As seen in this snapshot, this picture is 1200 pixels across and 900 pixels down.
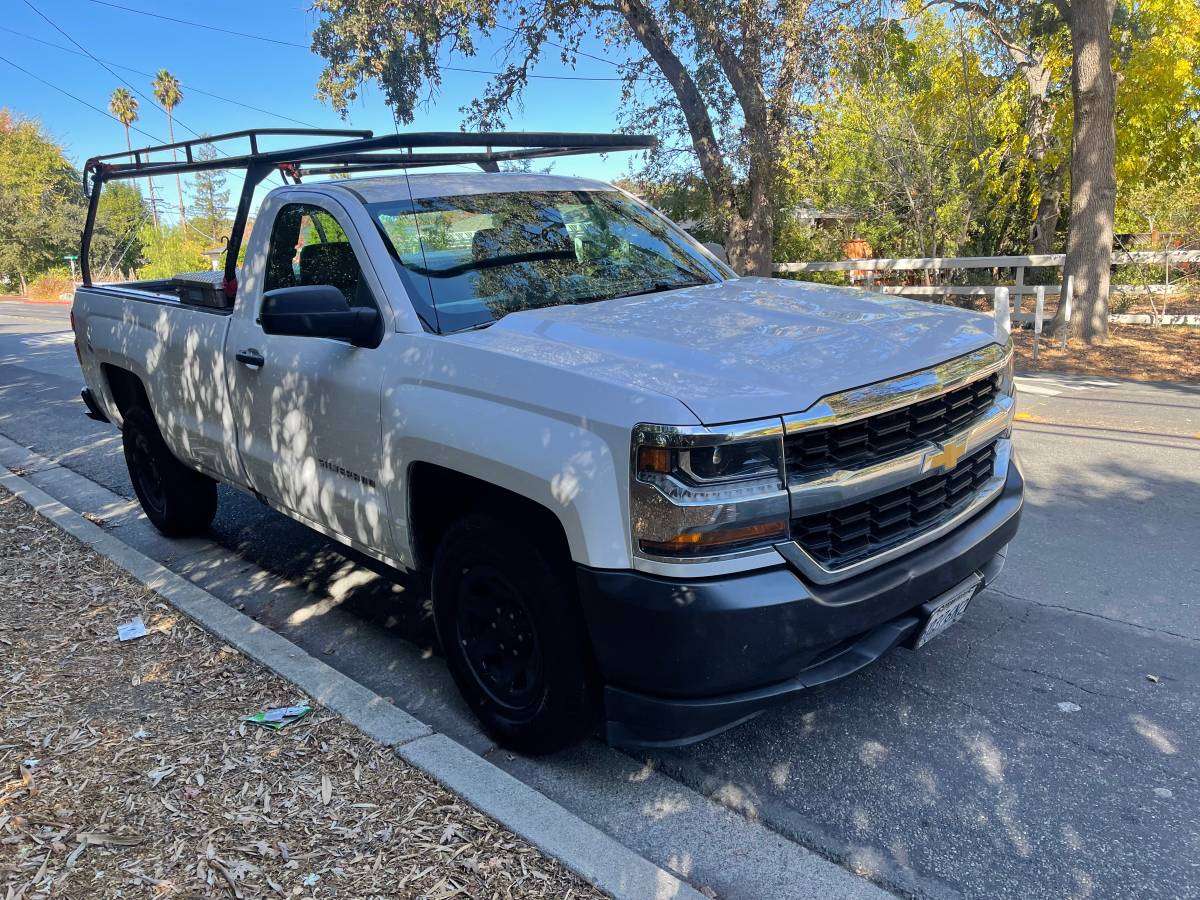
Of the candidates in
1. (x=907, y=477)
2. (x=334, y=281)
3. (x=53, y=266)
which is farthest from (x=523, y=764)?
(x=53, y=266)

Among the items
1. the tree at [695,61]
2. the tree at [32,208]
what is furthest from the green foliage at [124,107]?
the tree at [695,61]

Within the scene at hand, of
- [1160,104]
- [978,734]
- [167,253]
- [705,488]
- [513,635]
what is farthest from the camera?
[167,253]

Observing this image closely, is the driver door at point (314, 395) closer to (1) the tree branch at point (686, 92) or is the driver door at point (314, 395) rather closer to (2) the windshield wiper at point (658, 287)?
(2) the windshield wiper at point (658, 287)

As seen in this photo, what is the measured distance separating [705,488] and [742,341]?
69 centimetres

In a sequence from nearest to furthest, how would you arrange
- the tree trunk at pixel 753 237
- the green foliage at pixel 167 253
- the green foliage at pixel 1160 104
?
the tree trunk at pixel 753 237 → the green foliage at pixel 1160 104 → the green foliage at pixel 167 253

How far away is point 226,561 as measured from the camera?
5.42 m

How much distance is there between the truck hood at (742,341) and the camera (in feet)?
8.54

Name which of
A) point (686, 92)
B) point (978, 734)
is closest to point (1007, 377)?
point (978, 734)

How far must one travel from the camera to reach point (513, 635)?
3.11 m

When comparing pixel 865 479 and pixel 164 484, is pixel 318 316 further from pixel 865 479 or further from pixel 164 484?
pixel 164 484

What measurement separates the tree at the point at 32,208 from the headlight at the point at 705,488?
57.4 metres

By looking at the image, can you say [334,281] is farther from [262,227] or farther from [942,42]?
[942,42]

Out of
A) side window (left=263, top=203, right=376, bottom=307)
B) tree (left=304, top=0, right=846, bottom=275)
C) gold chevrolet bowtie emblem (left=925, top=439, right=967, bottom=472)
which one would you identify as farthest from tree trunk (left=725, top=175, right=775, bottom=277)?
gold chevrolet bowtie emblem (left=925, top=439, right=967, bottom=472)

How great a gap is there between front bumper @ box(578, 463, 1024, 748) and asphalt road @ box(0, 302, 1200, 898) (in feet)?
1.58
